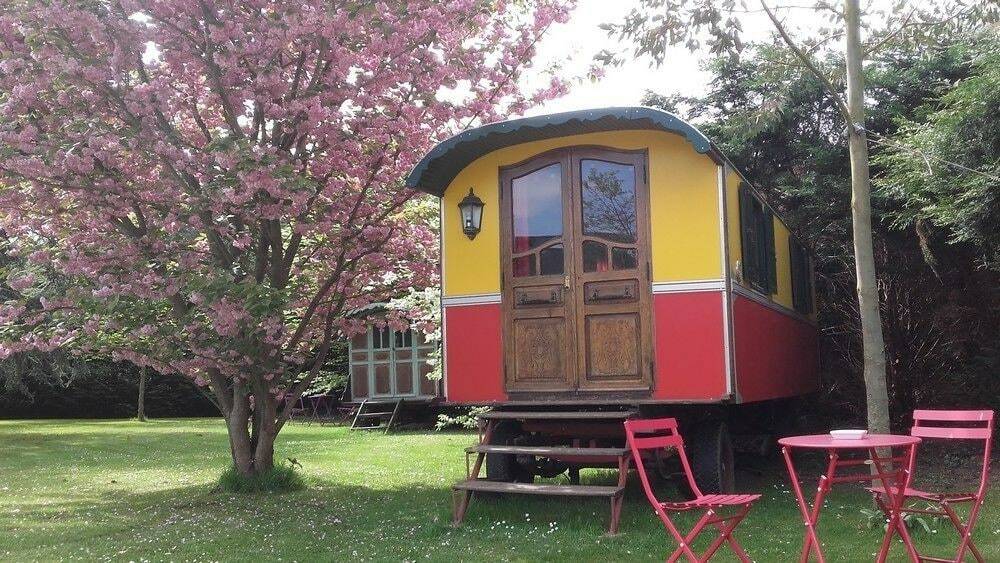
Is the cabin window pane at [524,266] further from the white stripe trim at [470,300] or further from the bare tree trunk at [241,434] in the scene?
the bare tree trunk at [241,434]

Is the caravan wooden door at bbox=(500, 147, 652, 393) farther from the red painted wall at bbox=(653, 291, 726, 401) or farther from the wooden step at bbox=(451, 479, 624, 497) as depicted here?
the wooden step at bbox=(451, 479, 624, 497)

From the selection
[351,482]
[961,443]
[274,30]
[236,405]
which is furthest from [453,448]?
[274,30]

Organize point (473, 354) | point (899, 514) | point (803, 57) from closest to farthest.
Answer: point (899, 514) → point (803, 57) → point (473, 354)

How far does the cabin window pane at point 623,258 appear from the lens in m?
7.46

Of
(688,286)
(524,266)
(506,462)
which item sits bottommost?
(506,462)

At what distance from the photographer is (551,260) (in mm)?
7730

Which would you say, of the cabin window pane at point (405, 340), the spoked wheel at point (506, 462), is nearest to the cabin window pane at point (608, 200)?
the spoked wheel at point (506, 462)

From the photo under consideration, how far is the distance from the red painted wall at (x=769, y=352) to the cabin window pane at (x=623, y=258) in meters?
0.84

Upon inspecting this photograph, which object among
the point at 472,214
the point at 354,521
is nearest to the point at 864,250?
the point at 472,214

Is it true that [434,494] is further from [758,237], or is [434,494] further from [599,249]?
[758,237]

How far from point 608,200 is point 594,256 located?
46 centimetres

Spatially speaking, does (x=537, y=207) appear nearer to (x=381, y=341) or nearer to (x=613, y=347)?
(x=613, y=347)

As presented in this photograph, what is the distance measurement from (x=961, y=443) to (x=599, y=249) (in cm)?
606

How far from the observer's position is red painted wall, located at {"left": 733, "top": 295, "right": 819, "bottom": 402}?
24.5 feet
